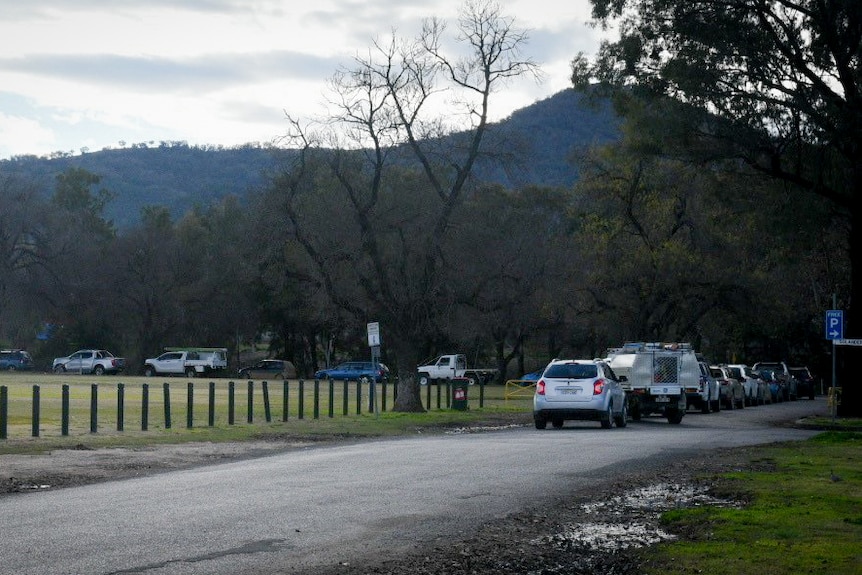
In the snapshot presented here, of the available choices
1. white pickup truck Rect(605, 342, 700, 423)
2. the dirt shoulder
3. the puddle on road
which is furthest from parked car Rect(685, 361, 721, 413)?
the puddle on road

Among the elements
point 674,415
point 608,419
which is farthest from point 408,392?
point 608,419

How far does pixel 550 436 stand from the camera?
1114 inches

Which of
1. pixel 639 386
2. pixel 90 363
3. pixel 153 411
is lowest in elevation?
pixel 153 411

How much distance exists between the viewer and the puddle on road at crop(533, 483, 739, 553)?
37.9 ft

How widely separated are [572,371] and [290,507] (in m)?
19.0

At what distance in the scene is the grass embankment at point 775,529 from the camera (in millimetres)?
10094

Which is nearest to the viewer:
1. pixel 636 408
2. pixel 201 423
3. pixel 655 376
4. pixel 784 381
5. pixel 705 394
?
pixel 201 423

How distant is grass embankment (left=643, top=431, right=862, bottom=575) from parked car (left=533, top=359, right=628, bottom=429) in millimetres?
12223

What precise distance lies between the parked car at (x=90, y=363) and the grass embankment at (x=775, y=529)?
72.5 meters

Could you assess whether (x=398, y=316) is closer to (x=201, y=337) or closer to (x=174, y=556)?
(x=174, y=556)

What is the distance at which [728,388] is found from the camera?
51.1 m

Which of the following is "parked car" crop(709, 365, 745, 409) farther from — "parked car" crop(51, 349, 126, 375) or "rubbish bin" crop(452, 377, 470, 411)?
"parked car" crop(51, 349, 126, 375)

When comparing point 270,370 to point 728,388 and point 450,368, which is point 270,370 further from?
point 728,388

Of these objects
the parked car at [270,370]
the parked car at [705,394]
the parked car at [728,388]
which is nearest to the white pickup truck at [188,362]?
the parked car at [270,370]
